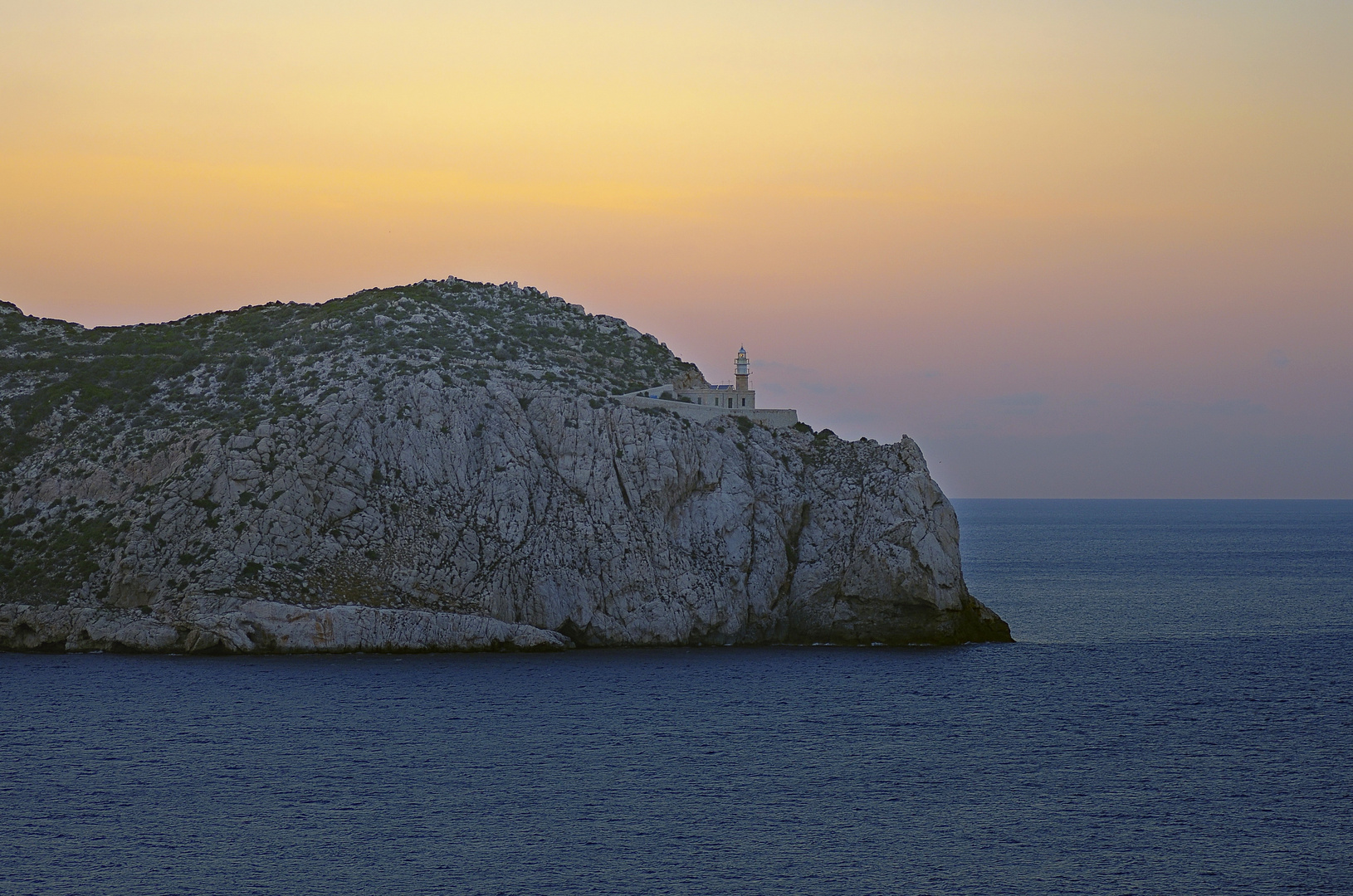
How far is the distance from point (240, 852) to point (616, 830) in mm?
13566

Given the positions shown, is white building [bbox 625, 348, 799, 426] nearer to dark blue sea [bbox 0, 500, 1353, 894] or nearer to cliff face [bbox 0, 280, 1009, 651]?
cliff face [bbox 0, 280, 1009, 651]

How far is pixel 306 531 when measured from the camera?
271 feet

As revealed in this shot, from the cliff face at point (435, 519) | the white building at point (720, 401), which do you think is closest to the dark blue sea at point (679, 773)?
the cliff face at point (435, 519)

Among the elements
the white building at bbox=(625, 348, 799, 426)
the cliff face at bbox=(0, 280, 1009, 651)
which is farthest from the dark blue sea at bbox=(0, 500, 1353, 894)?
the white building at bbox=(625, 348, 799, 426)

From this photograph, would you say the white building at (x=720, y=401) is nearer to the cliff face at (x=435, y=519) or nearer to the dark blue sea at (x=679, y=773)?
the cliff face at (x=435, y=519)

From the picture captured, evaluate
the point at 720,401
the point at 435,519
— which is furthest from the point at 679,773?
the point at 720,401

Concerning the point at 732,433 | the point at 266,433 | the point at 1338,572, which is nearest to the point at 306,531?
the point at 266,433

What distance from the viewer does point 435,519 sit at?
84750 mm

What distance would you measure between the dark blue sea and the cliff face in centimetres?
310

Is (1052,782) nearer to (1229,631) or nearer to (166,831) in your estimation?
(166,831)

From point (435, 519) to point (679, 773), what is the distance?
33562mm

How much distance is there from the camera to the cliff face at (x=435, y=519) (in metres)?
81.0

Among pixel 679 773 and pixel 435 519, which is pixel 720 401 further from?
pixel 679 773

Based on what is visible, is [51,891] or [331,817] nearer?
[51,891]
